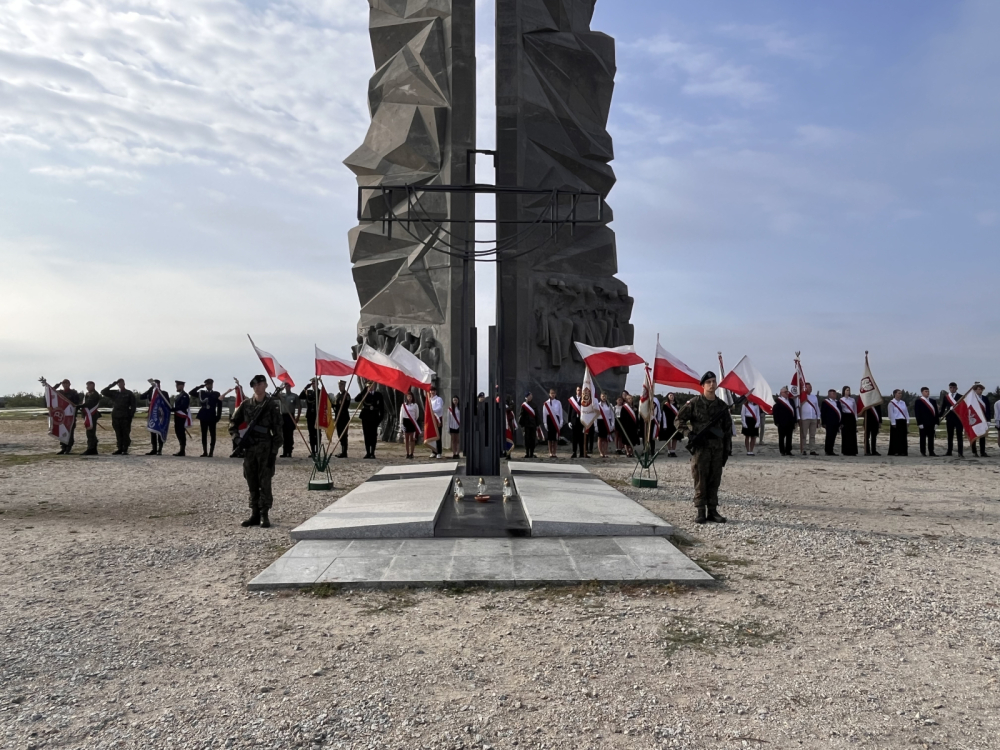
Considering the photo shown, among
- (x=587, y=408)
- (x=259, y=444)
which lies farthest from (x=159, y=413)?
(x=259, y=444)

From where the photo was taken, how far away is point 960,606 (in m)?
5.82

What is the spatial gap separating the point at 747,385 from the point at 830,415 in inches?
376

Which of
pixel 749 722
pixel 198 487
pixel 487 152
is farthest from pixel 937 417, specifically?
pixel 749 722

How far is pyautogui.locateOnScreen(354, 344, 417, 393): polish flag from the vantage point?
12.2 m

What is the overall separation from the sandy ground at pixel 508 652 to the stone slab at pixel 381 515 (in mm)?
532

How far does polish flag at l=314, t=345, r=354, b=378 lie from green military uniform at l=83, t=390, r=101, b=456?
8513 mm

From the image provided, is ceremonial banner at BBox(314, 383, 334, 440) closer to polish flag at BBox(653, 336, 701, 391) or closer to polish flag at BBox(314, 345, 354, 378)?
polish flag at BBox(314, 345, 354, 378)

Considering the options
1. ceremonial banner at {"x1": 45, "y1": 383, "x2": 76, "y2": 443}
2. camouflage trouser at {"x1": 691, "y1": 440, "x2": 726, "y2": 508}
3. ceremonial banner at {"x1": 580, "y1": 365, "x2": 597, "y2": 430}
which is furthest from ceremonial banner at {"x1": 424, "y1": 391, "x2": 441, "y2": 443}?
ceremonial banner at {"x1": 45, "y1": 383, "x2": 76, "y2": 443}

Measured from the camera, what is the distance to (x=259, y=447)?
9375 millimetres

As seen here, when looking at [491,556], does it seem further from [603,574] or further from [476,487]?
[476,487]

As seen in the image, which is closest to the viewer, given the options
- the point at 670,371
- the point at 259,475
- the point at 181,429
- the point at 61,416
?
the point at 259,475

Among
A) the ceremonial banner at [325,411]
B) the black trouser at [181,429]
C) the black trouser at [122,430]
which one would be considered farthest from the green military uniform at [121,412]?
the ceremonial banner at [325,411]

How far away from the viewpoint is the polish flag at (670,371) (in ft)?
39.6

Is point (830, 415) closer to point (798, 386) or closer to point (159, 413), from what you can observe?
point (798, 386)
